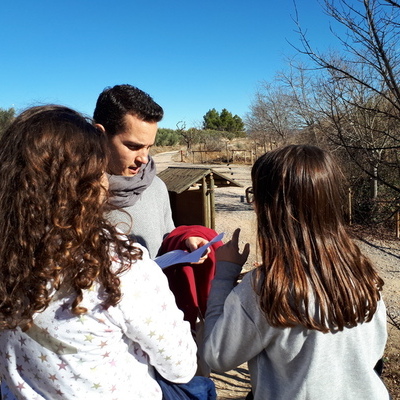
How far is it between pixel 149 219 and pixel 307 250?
1102 millimetres

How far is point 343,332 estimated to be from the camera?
3.92 feet

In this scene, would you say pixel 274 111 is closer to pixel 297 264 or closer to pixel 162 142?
pixel 297 264

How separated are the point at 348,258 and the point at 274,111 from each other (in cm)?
1876

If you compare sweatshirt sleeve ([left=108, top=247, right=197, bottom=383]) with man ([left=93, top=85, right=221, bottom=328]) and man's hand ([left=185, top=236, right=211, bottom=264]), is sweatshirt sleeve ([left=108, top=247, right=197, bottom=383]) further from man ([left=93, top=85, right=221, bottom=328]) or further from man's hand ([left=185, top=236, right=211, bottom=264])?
man ([left=93, top=85, right=221, bottom=328])

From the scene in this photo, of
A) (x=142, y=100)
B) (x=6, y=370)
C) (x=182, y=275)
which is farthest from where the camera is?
(x=142, y=100)

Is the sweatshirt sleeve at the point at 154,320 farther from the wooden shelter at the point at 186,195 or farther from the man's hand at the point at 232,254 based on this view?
the wooden shelter at the point at 186,195

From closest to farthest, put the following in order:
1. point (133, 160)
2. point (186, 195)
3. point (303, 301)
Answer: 1. point (303, 301)
2. point (133, 160)
3. point (186, 195)

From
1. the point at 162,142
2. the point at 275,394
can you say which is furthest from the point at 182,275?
the point at 162,142

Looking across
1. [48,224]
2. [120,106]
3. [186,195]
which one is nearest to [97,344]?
[48,224]

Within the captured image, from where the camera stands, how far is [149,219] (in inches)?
82.6

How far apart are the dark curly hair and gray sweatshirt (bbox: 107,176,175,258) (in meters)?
0.41

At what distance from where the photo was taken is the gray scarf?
2020 millimetres

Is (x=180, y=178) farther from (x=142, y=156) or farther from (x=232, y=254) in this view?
(x=232, y=254)

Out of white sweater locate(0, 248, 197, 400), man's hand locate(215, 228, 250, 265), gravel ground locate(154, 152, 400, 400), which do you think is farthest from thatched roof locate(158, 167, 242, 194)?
white sweater locate(0, 248, 197, 400)
